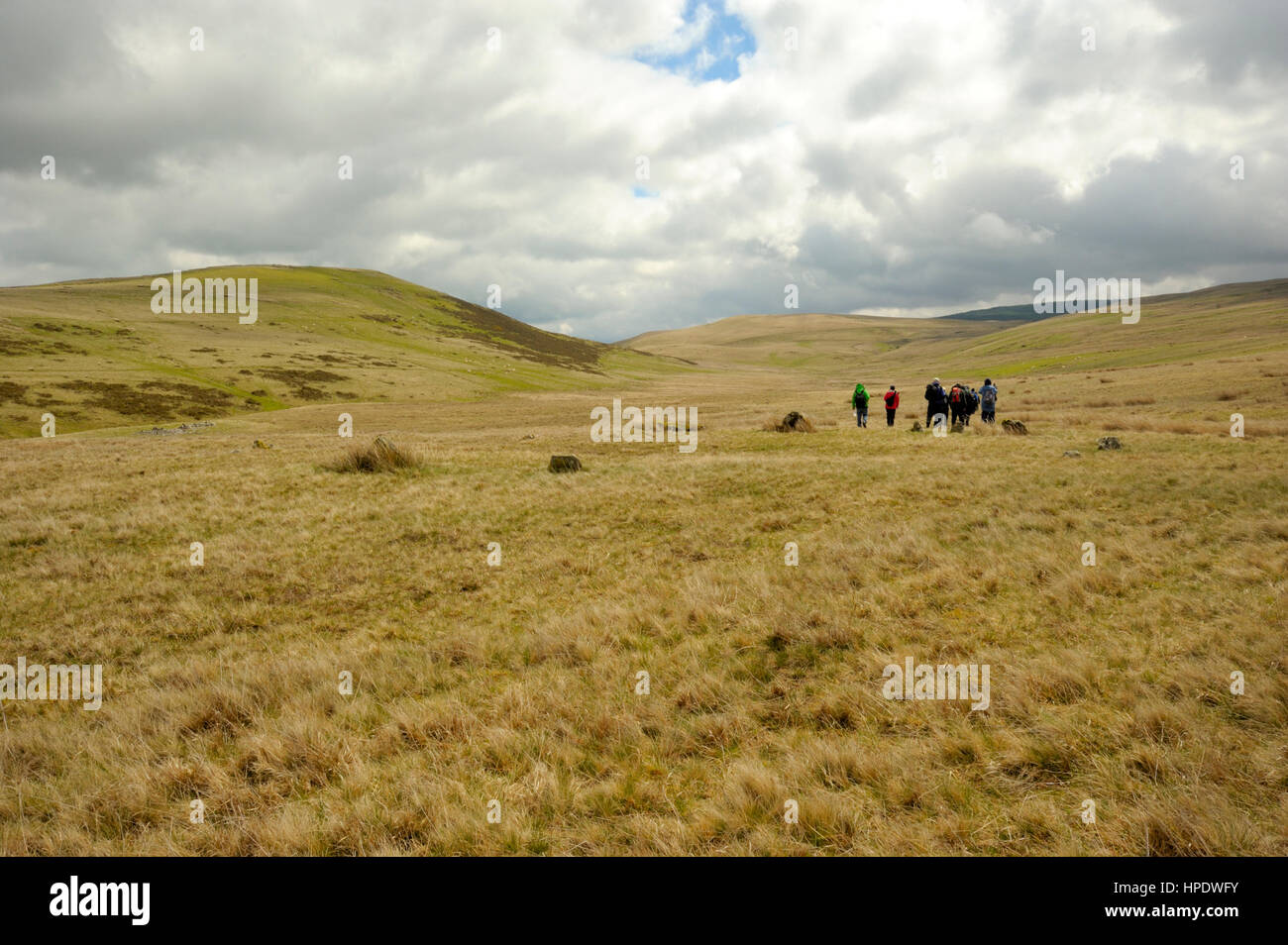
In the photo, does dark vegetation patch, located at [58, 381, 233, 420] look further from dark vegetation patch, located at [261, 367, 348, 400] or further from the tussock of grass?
the tussock of grass

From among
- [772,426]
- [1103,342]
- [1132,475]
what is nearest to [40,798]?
[1132,475]

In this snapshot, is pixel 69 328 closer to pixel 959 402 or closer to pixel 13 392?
pixel 13 392

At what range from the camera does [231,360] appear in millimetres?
94500

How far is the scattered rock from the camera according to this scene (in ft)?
75.0

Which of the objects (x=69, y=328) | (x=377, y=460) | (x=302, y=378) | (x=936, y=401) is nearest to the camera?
(x=377, y=460)

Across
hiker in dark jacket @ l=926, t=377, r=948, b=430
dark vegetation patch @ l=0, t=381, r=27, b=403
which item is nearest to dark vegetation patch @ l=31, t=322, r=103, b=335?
dark vegetation patch @ l=0, t=381, r=27, b=403

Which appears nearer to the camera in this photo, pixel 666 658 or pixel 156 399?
pixel 666 658

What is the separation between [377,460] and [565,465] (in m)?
6.76

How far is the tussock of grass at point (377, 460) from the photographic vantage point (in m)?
22.3

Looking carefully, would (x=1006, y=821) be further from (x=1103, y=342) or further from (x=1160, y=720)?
(x=1103, y=342)

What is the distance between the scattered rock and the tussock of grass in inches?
197

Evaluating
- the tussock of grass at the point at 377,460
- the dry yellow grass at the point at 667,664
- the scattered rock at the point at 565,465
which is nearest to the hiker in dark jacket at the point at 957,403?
the dry yellow grass at the point at 667,664

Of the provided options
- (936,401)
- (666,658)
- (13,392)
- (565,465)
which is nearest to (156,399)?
(13,392)
